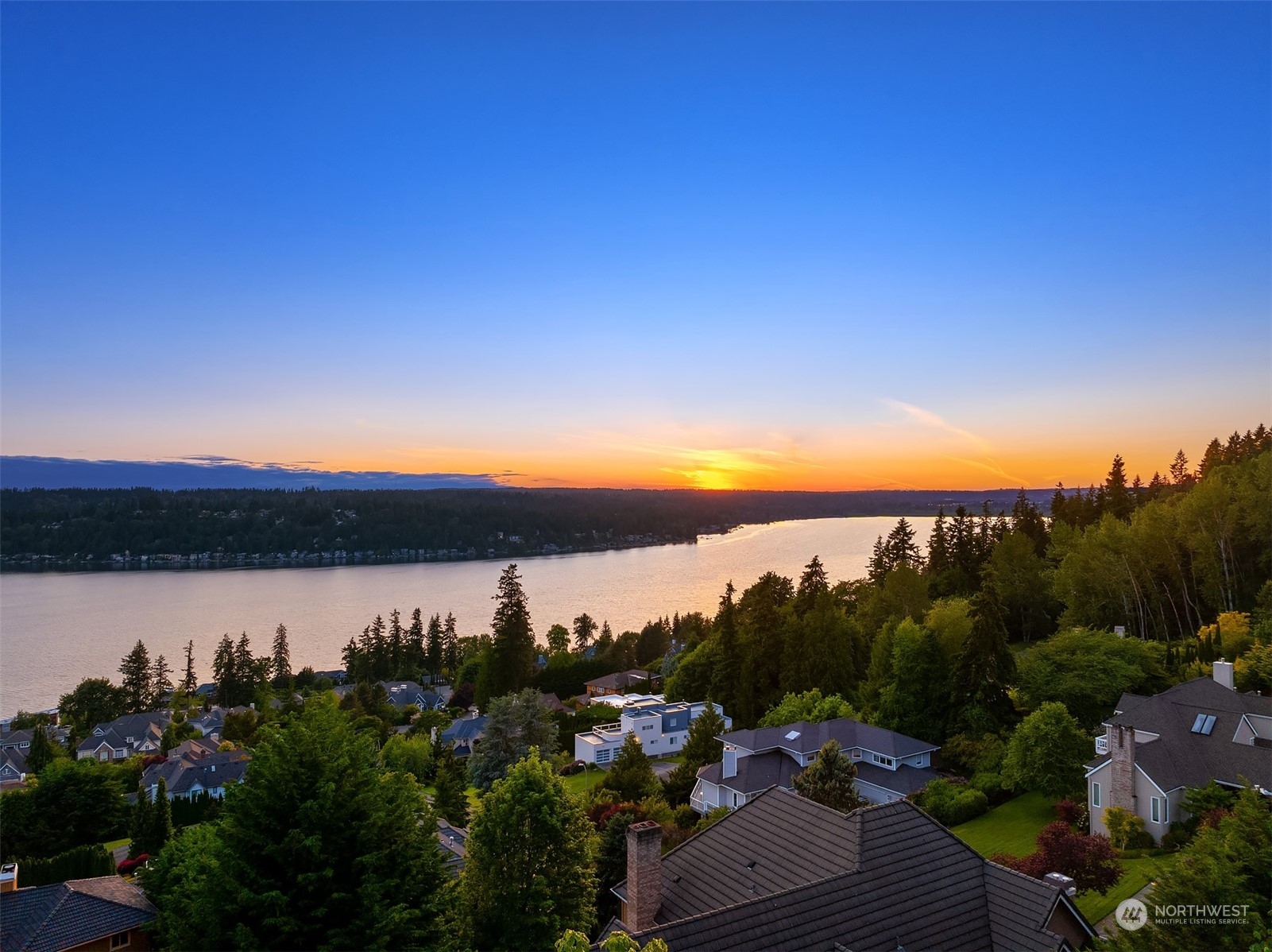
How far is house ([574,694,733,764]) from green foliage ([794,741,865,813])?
17.9 metres

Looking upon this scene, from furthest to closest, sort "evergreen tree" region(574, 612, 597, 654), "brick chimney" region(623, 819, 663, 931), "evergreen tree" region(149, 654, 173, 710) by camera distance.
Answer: "evergreen tree" region(574, 612, 597, 654)
"evergreen tree" region(149, 654, 173, 710)
"brick chimney" region(623, 819, 663, 931)

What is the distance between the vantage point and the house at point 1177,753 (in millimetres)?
20250

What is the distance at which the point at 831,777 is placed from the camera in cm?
2394

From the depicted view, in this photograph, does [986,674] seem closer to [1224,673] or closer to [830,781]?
[1224,673]

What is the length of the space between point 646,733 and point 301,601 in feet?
290

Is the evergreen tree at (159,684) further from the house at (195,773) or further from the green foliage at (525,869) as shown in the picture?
the green foliage at (525,869)

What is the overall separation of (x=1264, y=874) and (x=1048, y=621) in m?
45.3

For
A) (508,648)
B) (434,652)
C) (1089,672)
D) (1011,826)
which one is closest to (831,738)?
(1011,826)

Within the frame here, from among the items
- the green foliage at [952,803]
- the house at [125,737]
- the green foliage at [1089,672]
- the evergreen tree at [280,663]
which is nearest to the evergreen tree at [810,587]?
the green foliage at [1089,672]

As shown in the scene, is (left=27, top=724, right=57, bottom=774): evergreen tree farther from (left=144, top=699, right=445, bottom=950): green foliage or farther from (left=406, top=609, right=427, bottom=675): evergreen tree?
(left=406, top=609, right=427, bottom=675): evergreen tree

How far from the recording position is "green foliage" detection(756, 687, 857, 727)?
33656mm

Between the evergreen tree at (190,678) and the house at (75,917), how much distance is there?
2310 inches

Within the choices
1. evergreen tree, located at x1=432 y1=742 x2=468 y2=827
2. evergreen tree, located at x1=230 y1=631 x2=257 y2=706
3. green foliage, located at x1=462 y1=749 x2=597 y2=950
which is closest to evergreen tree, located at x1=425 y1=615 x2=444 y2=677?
evergreen tree, located at x1=230 y1=631 x2=257 y2=706

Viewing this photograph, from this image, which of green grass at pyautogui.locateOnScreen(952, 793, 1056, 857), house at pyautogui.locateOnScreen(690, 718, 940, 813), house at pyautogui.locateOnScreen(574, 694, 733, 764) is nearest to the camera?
green grass at pyautogui.locateOnScreen(952, 793, 1056, 857)
